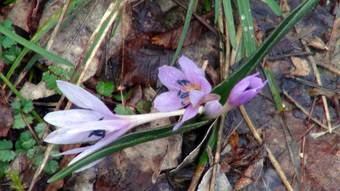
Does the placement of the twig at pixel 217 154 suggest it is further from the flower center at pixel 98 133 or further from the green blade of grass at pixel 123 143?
the flower center at pixel 98 133

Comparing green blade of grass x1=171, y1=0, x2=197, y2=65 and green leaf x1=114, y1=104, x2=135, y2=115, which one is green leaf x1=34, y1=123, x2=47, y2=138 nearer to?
green leaf x1=114, y1=104, x2=135, y2=115

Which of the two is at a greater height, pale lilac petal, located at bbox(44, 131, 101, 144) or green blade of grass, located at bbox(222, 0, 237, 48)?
pale lilac petal, located at bbox(44, 131, 101, 144)

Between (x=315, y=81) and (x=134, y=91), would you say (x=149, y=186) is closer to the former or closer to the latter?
(x=134, y=91)

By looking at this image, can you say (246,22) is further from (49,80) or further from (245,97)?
(49,80)

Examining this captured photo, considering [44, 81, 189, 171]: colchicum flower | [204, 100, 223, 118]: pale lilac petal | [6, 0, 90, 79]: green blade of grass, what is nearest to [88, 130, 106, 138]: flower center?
[44, 81, 189, 171]: colchicum flower

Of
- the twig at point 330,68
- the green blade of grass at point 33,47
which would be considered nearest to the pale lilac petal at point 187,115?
the green blade of grass at point 33,47

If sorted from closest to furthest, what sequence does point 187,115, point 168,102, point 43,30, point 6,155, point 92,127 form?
Answer: point 92,127 → point 187,115 → point 168,102 → point 6,155 → point 43,30

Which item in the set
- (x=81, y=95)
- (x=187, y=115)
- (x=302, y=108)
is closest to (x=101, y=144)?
(x=81, y=95)
